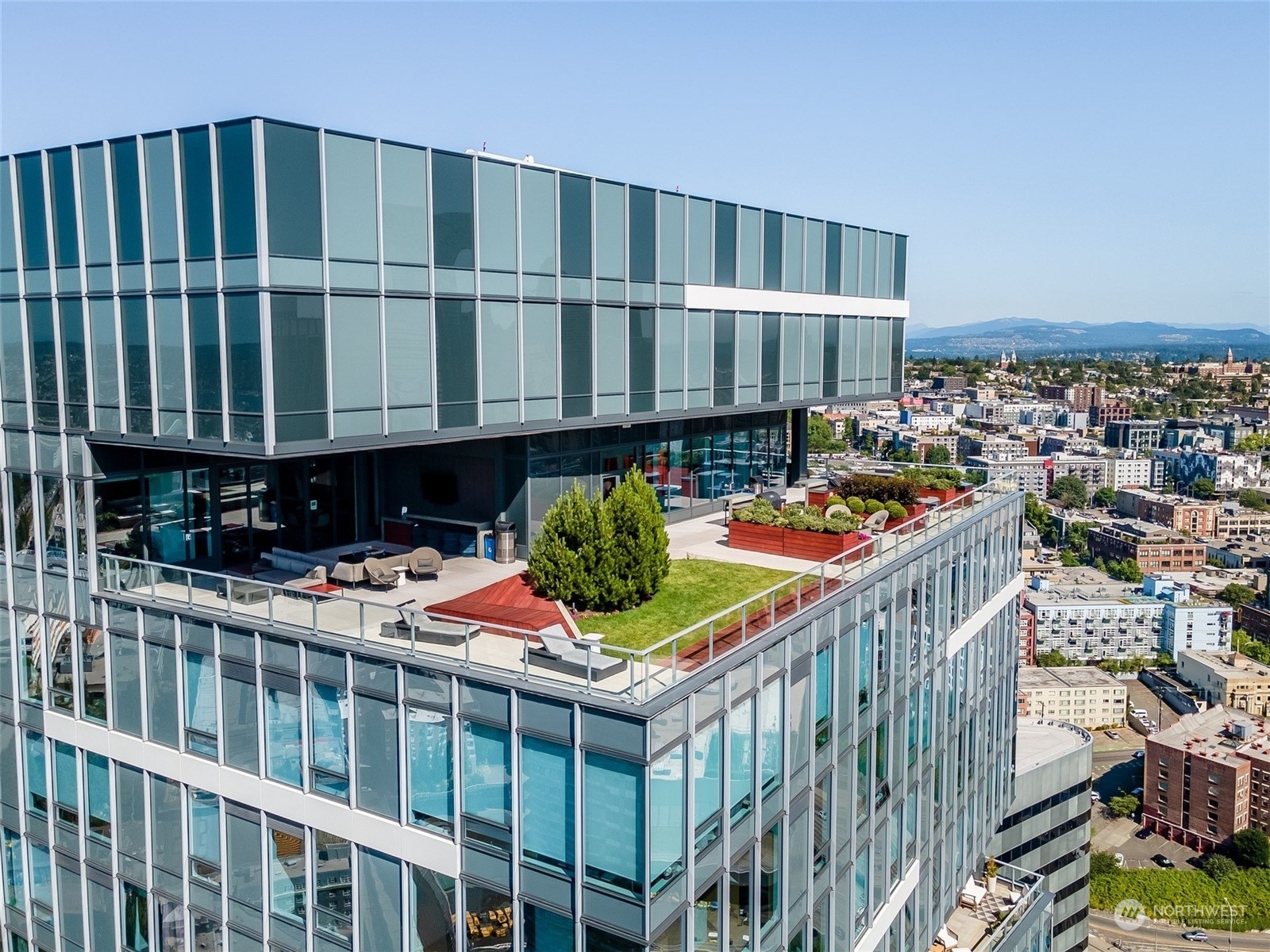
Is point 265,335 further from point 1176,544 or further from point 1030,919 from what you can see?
point 1176,544

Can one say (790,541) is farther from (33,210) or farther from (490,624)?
(33,210)

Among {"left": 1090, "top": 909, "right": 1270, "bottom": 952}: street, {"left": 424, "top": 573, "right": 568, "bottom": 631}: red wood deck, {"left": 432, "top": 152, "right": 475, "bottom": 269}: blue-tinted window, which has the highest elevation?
{"left": 432, "top": 152, "right": 475, "bottom": 269}: blue-tinted window

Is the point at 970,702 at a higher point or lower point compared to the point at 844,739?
lower

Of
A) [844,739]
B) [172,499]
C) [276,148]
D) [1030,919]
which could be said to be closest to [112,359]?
[172,499]

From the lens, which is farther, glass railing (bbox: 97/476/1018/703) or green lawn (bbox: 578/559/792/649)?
green lawn (bbox: 578/559/792/649)

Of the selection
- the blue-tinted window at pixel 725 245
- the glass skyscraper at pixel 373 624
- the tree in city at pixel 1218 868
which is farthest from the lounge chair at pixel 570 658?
the tree in city at pixel 1218 868

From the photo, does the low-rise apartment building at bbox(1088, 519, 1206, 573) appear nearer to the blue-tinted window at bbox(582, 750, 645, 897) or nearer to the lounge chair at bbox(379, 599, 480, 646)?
the blue-tinted window at bbox(582, 750, 645, 897)

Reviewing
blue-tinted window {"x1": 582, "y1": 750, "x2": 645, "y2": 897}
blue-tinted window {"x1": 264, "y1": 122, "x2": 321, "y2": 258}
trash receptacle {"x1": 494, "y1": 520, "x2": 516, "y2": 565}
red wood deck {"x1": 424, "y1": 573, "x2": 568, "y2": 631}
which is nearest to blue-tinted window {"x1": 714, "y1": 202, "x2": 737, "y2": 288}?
trash receptacle {"x1": 494, "y1": 520, "x2": 516, "y2": 565}
